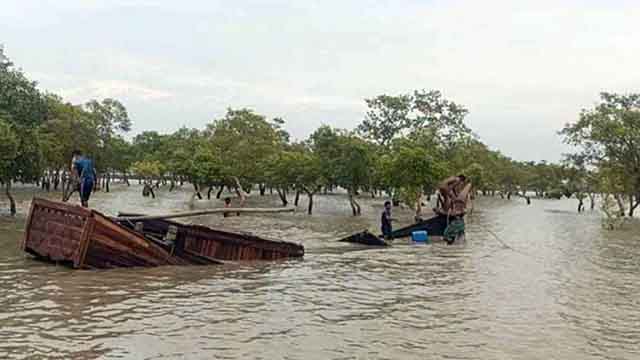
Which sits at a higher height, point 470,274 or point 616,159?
point 616,159

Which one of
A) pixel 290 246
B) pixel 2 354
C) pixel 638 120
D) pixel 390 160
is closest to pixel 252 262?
pixel 290 246

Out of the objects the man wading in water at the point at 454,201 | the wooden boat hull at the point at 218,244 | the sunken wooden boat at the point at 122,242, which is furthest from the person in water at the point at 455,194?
the sunken wooden boat at the point at 122,242

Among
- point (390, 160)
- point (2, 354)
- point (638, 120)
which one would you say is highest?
point (638, 120)

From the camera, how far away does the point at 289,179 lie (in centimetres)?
5459

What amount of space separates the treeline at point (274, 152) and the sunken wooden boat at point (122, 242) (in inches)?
452

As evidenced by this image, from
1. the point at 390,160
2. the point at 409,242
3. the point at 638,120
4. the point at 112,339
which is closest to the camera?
the point at 112,339

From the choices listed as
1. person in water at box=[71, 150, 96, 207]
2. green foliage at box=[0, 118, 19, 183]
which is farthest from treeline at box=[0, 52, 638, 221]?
person in water at box=[71, 150, 96, 207]

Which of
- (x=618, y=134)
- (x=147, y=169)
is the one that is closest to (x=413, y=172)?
(x=618, y=134)

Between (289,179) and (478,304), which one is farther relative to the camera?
(289,179)

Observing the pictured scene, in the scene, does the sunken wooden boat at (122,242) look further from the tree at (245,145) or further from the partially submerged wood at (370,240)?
the tree at (245,145)

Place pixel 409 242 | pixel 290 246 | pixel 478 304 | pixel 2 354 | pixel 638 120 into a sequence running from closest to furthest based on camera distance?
1. pixel 2 354
2. pixel 478 304
3. pixel 290 246
4. pixel 409 242
5. pixel 638 120

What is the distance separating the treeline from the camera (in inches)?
1252

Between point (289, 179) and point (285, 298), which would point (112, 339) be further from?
point (289, 179)

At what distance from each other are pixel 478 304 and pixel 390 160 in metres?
33.1
